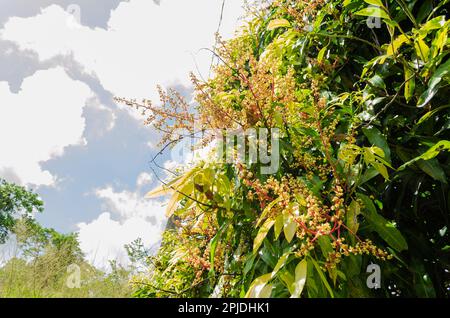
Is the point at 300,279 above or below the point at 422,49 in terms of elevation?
below

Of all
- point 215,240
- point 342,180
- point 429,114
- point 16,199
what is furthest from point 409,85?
point 16,199

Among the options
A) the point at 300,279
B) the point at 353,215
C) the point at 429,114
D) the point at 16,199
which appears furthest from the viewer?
the point at 16,199

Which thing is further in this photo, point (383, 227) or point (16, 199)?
point (16, 199)

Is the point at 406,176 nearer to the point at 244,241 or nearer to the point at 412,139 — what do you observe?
the point at 412,139

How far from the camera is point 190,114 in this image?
1134 mm

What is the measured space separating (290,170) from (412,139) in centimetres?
39

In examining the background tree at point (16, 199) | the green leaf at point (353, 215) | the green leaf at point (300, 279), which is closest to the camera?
the green leaf at point (300, 279)

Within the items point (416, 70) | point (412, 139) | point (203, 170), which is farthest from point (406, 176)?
point (203, 170)

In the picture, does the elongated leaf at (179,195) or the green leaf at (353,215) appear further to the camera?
the elongated leaf at (179,195)

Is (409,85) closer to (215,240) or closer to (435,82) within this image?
(435,82)

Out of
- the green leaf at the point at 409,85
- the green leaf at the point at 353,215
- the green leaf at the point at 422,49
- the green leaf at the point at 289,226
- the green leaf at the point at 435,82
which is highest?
the green leaf at the point at 422,49

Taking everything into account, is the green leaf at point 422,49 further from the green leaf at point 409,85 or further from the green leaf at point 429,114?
the green leaf at point 429,114

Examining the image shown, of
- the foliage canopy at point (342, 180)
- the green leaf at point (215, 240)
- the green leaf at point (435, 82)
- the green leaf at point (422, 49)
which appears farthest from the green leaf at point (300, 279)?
the green leaf at point (422, 49)
